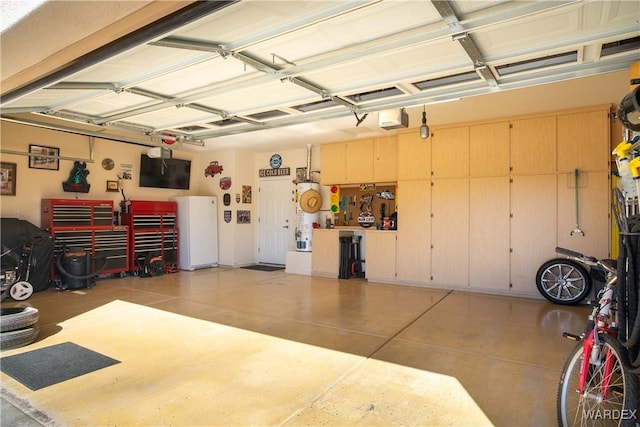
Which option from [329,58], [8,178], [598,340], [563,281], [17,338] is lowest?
[17,338]

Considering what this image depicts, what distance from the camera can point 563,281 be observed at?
549 cm

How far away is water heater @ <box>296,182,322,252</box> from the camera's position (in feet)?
26.9

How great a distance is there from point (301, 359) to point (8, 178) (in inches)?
244

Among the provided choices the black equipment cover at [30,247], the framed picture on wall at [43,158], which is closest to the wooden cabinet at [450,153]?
the black equipment cover at [30,247]

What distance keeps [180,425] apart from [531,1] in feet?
10.4

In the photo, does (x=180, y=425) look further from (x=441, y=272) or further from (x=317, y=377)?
(x=441, y=272)

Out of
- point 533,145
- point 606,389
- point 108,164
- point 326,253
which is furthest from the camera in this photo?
point 326,253

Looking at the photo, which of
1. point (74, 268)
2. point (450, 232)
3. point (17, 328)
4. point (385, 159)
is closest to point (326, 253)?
point (385, 159)

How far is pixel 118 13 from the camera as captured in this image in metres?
1.71

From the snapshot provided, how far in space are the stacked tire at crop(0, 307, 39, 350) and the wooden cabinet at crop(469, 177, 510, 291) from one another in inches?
236

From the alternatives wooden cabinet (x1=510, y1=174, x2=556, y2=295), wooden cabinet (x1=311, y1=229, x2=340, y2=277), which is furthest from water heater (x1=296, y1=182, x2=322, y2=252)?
wooden cabinet (x1=510, y1=174, x2=556, y2=295)

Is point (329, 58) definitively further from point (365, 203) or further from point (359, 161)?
point (365, 203)

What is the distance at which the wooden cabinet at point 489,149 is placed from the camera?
609 cm

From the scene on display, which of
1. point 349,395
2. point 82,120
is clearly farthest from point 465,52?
point 82,120
